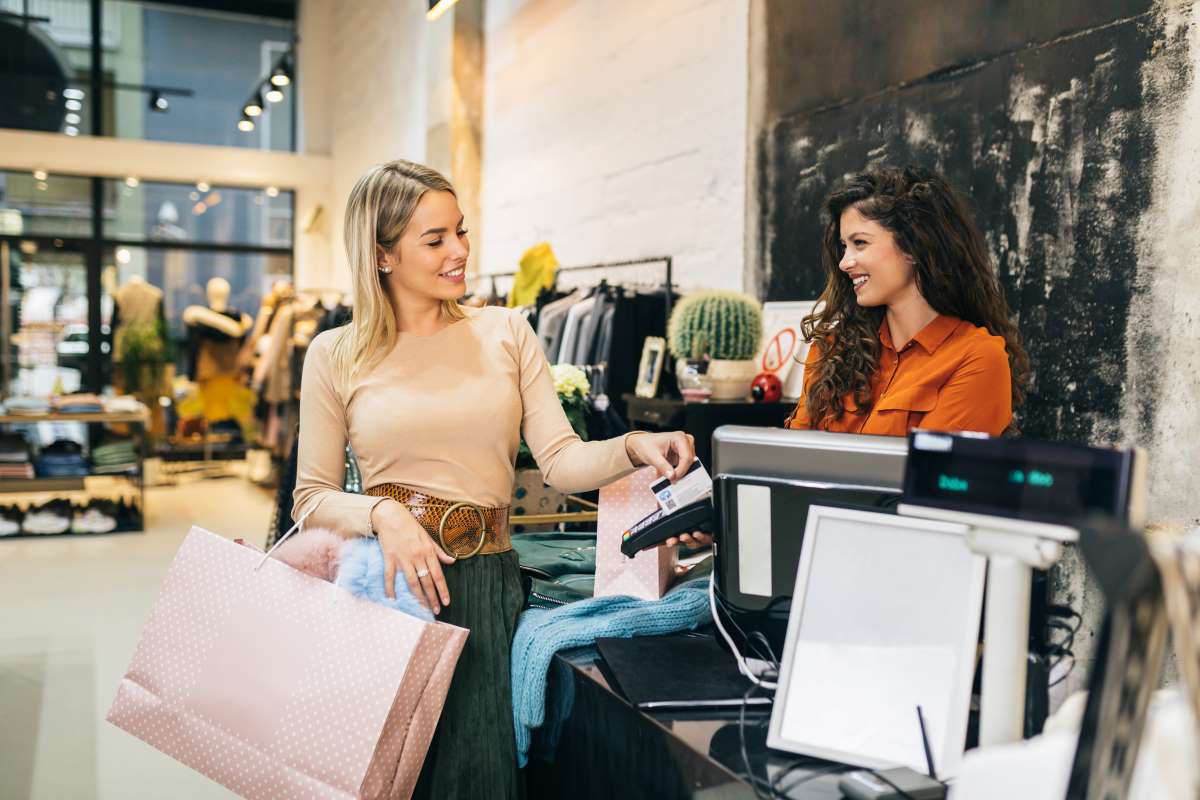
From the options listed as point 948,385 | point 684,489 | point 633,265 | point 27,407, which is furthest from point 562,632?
point 27,407

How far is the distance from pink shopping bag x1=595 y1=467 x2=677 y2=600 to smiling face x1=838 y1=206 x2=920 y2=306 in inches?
31.2

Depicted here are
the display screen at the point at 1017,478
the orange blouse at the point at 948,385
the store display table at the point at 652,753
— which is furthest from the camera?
the orange blouse at the point at 948,385

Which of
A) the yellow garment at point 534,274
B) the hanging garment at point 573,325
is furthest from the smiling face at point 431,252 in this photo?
the yellow garment at point 534,274

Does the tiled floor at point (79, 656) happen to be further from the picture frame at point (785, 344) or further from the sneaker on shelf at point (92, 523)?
the picture frame at point (785, 344)

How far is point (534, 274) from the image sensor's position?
5680 millimetres

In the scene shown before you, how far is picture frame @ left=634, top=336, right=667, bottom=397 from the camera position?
432 centimetres

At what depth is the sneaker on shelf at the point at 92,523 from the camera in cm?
662

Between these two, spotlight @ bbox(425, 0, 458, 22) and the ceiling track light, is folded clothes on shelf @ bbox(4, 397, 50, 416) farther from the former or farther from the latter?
the ceiling track light

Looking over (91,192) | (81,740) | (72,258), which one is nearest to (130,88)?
(91,192)

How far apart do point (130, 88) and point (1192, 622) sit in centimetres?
1185

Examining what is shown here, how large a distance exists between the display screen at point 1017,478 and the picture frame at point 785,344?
2.82m

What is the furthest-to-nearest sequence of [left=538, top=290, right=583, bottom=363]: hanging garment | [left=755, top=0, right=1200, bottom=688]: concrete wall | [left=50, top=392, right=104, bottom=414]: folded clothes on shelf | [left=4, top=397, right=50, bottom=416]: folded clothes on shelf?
[left=50, top=392, right=104, bottom=414]: folded clothes on shelf, [left=4, top=397, right=50, bottom=416]: folded clothes on shelf, [left=538, top=290, right=583, bottom=363]: hanging garment, [left=755, top=0, right=1200, bottom=688]: concrete wall

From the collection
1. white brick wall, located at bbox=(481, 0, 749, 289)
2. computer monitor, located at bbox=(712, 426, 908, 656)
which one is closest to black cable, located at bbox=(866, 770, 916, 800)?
computer monitor, located at bbox=(712, 426, 908, 656)

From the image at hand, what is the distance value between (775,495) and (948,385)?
99 centimetres
